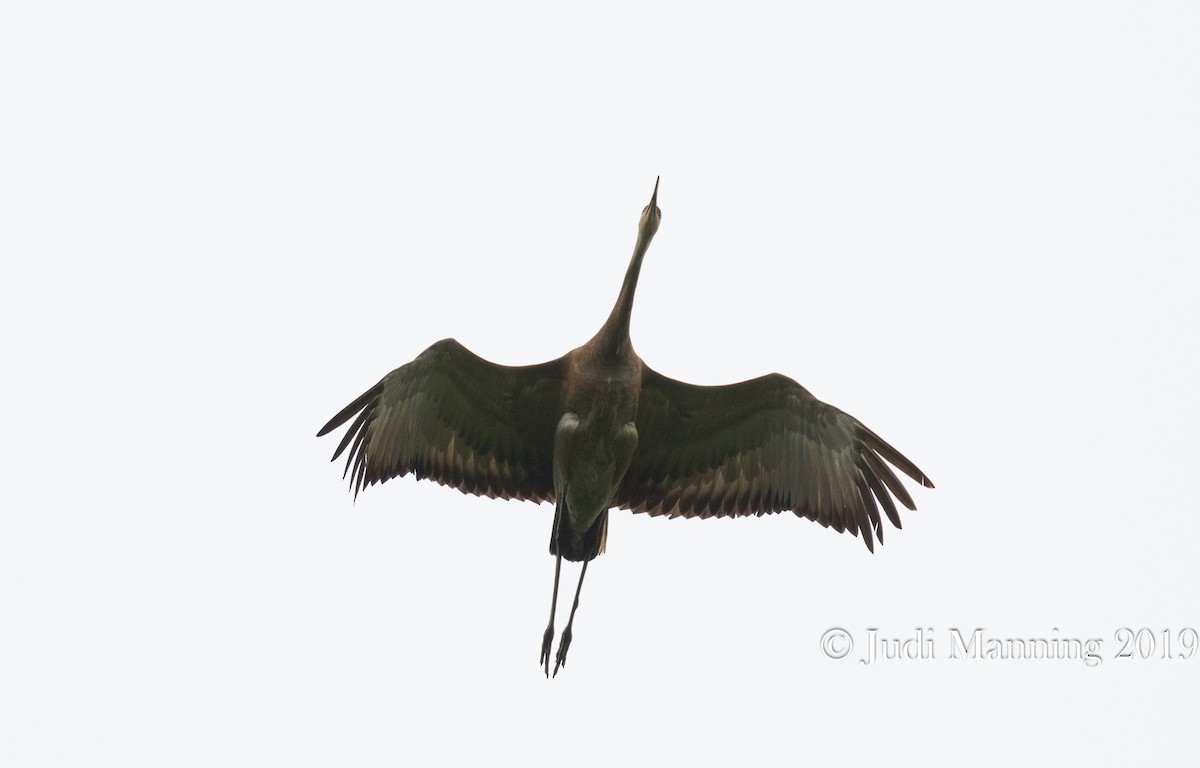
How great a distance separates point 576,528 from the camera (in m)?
14.7

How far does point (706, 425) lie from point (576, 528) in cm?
161

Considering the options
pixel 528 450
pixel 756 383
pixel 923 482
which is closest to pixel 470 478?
pixel 528 450

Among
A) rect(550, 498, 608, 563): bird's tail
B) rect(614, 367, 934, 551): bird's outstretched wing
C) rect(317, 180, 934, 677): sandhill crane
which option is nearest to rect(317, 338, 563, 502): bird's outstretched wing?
rect(317, 180, 934, 677): sandhill crane

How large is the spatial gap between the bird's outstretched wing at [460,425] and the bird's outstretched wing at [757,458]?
3.00ft

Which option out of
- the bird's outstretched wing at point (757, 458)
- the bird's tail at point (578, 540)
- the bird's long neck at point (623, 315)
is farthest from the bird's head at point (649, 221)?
the bird's tail at point (578, 540)

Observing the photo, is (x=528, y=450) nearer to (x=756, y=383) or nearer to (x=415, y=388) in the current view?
(x=415, y=388)

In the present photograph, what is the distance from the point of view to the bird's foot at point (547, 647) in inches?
579

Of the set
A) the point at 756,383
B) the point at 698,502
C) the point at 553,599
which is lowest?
the point at 553,599

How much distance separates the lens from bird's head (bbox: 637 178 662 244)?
13.7 meters

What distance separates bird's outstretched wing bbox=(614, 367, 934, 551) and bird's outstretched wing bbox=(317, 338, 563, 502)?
3.00 feet

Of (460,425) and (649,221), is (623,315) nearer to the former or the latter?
(649,221)

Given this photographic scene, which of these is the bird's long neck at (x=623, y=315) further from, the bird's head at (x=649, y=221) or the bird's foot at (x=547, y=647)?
the bird's foot at (x=547, y=647)

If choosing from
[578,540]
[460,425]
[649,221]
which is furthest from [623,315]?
[578,540]

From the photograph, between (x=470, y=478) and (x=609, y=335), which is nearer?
(x=609, y=335)
